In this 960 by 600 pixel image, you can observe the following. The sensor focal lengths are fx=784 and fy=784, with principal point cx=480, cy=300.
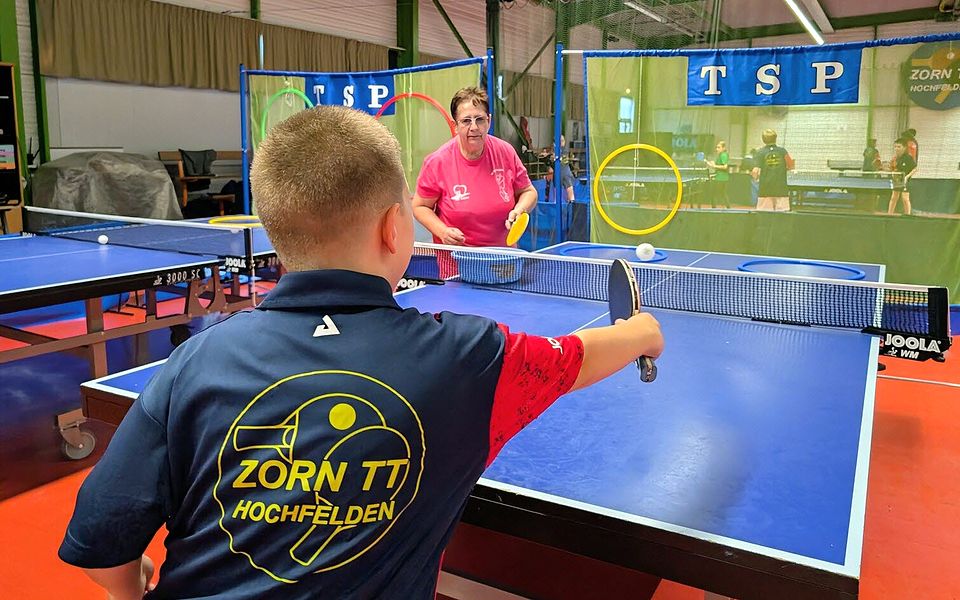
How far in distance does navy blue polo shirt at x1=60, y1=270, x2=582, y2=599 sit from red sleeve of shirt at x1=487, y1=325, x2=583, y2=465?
0.04 m

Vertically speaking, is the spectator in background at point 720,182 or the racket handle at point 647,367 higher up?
the spectator in background at point 720,182

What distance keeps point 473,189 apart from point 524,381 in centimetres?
301

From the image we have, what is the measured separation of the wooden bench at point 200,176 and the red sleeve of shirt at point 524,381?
11691mm

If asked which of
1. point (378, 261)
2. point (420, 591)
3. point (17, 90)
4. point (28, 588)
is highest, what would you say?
point (17, 90)

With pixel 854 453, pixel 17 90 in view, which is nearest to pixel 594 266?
pixel 854 453

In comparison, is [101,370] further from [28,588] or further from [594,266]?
[594,266]

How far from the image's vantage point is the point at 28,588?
110 inches

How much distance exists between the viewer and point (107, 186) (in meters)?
9.67

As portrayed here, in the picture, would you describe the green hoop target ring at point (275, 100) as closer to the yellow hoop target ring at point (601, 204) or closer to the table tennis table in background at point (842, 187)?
the yellow hoop target ring at point (601, 204)

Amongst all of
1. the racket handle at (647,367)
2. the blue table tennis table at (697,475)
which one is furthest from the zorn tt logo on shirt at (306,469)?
the racket handle at (647,367)

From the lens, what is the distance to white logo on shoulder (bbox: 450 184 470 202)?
4.09 meters

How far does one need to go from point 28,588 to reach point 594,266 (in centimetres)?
260

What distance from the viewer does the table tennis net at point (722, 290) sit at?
2.71 m

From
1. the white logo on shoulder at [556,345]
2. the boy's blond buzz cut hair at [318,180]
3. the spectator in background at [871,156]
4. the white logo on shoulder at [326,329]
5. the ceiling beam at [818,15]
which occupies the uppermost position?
the ceiling beam at [818,15]
